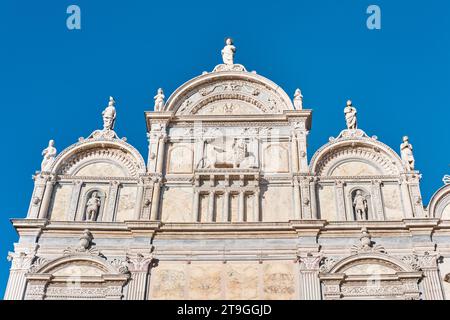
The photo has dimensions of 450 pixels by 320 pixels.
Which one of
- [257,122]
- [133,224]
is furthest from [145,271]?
[257,122]

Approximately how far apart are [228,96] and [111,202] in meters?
5.23

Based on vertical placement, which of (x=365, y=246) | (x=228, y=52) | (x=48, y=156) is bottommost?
(x=365, y=246)

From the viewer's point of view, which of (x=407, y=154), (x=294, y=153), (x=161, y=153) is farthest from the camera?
(x=161, y=153)

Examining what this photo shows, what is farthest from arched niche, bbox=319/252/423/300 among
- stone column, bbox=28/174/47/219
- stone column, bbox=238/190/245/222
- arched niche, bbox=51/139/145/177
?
stone column, bbox=28/174/47/219

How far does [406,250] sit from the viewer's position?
1633cm

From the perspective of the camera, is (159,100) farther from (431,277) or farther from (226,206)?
(431,277)

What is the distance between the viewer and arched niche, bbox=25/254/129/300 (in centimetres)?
1578

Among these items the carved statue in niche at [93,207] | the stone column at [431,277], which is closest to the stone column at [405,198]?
the stone column at [431,277]

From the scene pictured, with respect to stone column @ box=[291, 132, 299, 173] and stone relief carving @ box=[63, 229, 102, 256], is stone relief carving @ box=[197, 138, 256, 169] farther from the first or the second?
stone relief carving @ box=[63, 229, 102, 256]

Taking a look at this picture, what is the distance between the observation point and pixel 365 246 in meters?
16.3

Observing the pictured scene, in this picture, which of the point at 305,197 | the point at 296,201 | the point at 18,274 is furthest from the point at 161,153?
the point at 18,274

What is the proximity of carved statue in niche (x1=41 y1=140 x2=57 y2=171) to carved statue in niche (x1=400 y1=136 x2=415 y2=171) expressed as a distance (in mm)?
10429
